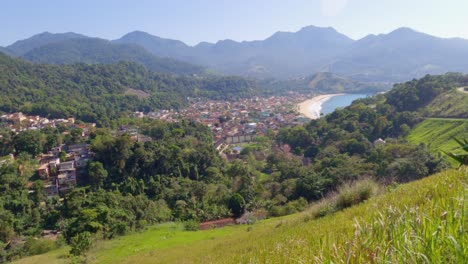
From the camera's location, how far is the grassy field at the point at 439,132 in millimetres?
24745

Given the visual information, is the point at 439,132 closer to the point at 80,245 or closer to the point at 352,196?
the point at 352,196

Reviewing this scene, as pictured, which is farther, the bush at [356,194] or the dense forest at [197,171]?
the dense forest at [197,171]

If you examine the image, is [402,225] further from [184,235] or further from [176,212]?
[176,212]

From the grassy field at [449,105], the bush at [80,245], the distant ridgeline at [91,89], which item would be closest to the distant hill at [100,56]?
the distant ridgeline at [91,89]

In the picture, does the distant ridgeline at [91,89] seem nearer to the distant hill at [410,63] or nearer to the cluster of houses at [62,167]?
the cluster of houses at [62,167]

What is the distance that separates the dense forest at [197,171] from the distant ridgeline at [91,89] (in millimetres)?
14890

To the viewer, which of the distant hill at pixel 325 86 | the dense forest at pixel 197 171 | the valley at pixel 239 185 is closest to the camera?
the valley at pixel 239 185

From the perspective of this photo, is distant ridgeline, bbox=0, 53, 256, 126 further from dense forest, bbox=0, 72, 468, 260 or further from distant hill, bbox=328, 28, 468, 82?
distant hill, bbox=328, 28, 468, 82

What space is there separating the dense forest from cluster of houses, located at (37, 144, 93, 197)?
2.59 ft

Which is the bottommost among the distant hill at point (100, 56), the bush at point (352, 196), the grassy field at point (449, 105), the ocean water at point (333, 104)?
the ocean water at point (333, 104)

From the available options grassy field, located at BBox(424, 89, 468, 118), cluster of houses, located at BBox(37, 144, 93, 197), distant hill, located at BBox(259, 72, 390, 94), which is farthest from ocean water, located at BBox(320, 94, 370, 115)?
cluster of houses, located at BBox(37, 144, 93, 197)

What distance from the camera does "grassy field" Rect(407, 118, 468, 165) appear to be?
24745 millimetres

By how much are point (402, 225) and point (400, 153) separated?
23306 mm

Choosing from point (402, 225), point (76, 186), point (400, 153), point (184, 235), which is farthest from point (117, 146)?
point (402, 225)
